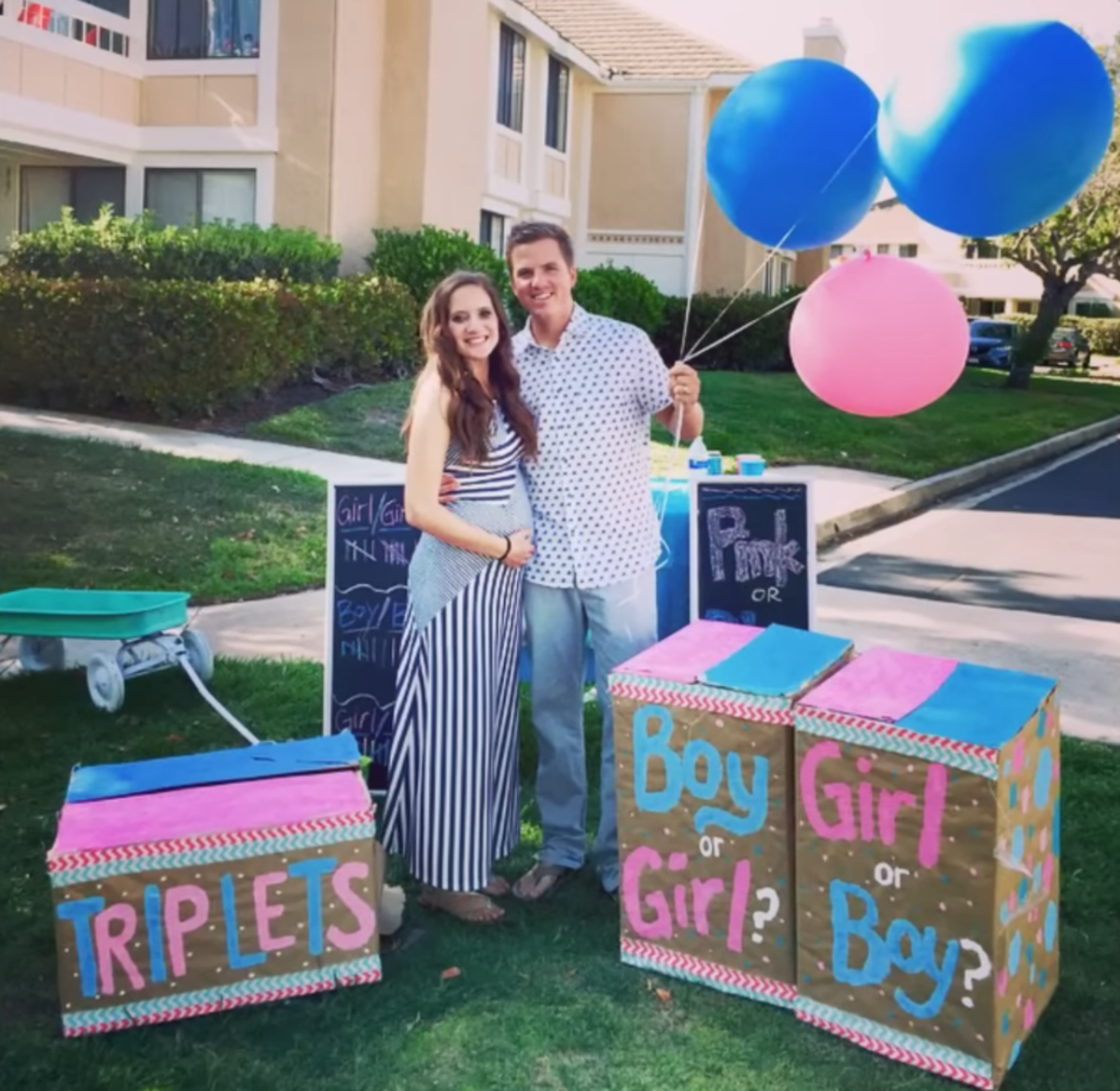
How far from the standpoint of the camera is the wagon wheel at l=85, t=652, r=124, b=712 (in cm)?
555

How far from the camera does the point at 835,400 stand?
4.17 meters

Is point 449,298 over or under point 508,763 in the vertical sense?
over

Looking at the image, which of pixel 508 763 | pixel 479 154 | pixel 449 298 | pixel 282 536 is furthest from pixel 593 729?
pixel 479 154

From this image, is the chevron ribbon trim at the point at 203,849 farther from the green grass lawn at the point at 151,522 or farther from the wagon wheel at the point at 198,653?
the green grass lawn at the point at 151,522

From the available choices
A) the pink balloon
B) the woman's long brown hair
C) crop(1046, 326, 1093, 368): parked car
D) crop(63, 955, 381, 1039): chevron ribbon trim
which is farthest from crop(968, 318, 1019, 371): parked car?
crop(63, 955, 381, 1039): chevron ribbon trim

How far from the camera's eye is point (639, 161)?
27.7 meters

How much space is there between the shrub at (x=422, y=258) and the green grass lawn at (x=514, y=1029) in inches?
516

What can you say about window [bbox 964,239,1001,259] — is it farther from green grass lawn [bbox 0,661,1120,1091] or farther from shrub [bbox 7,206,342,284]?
green grass lawn [bbox 0,661,1120,1091]

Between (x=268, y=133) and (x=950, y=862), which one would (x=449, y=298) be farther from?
(x=268, y=133)

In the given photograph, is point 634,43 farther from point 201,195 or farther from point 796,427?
point 796,427

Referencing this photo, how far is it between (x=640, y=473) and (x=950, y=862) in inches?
58.6

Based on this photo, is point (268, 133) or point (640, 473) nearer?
point (640, 473)

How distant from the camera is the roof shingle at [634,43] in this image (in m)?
27.5

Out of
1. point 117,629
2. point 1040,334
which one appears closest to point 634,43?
point 1040,334
